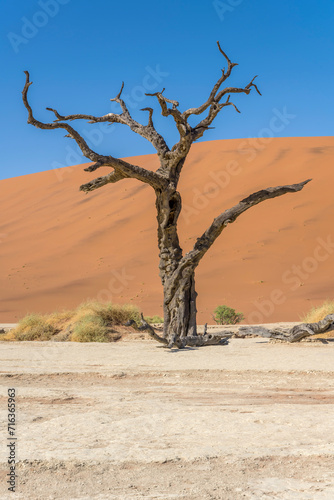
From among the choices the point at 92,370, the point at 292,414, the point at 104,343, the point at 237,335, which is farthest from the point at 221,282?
the point at 292,414

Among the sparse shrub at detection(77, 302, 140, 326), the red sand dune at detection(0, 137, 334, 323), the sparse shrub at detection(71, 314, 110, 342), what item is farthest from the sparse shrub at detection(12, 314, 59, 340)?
the red sand dune at detection(0, 137, 334, 323)

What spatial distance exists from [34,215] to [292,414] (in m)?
48.5

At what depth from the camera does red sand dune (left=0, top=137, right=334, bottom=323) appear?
27.4 m

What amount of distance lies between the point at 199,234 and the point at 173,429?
104ft

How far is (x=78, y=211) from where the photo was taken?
49.4 metres

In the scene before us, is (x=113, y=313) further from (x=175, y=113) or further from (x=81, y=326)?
(x=175, y=113)

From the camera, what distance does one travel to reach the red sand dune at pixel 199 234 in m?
27.4

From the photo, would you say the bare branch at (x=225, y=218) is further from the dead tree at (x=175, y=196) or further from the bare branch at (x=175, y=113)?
the bare branch at (x=175, y=113)

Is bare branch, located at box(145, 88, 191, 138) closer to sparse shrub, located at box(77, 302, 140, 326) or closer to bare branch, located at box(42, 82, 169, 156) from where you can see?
bare branch, located at box(42, 82, 169, 156)

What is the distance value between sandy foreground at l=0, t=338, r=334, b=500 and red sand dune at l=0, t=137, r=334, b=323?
1454 centimetres

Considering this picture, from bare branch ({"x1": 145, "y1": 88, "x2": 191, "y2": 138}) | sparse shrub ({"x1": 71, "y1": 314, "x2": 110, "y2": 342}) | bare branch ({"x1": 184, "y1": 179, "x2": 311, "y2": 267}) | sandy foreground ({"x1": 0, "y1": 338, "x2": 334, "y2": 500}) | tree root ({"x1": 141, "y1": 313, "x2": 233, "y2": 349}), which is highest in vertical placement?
bare branch ({"x1": 145, "y1": 88, "x2": 191, "y2": 138})

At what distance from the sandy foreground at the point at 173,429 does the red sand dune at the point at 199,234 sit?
14.5 m

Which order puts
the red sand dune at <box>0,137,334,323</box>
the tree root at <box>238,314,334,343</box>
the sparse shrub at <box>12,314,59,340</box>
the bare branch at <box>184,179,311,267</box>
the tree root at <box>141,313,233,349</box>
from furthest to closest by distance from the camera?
the red sand dune at <box>0,137,334,323</box>, the sparse shrub at <box>12,314,59,340</box>, the bare branch at <box>184,179,311,267</box>, the tree root at <box>141,313,233,349</box>, the tree root at <box>238,314,334,343</box>

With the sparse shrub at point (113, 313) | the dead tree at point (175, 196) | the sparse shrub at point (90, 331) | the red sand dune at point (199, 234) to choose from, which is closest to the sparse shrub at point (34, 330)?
the sparse shrub at point (113, 313)
